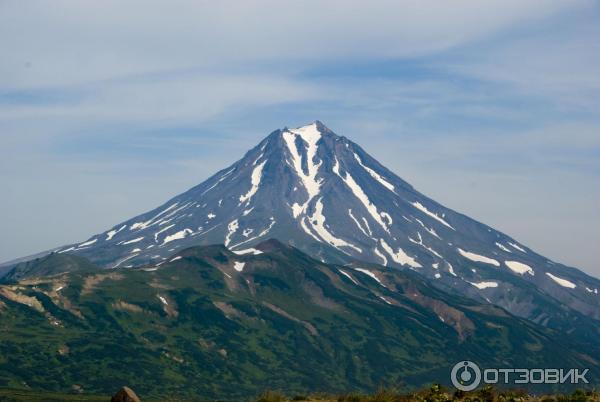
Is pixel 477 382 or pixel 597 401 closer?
pixel 597 401

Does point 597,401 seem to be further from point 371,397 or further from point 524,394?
point 371,397

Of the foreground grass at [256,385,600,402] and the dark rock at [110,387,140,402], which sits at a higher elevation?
the dark rock at [110,387,140,402]

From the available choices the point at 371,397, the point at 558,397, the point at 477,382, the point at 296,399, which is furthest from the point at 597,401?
the point at 296,399

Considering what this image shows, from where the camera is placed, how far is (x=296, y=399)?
147 feet

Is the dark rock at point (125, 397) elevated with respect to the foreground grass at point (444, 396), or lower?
elevated

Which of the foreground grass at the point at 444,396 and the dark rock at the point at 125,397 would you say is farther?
the dark rock at the point at 125,397

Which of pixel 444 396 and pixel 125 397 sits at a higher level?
pixel 125 397

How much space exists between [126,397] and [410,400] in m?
14.2

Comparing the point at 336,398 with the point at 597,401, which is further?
the point at 336,398

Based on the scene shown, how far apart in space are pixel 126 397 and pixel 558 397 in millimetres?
22253

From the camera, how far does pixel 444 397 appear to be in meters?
42.3

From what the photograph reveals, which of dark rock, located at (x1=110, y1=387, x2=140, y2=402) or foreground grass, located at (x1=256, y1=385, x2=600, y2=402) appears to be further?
dark rock, located at (x1=110, y1=387, x2=140, y2=402)

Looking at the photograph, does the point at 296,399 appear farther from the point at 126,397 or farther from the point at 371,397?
the point at 126,397

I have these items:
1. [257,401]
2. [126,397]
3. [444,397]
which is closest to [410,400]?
[444,397]
